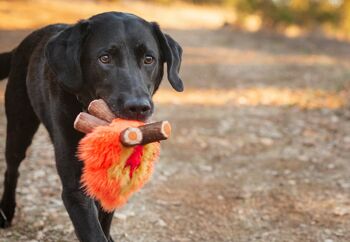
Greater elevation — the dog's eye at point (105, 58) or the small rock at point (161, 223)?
the dog's eye at point (105, 58)

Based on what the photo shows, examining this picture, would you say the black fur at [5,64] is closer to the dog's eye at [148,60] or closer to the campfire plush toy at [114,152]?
the dog's eye at [148,60]

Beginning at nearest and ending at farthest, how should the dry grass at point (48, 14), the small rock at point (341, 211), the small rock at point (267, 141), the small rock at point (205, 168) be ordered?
the small rock at point (341, 211) < the small rock at point (205, 168) < the small rock at point (267, 141) < the dry grass at point (48, 14)

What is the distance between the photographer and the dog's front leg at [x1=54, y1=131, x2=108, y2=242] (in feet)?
10.4

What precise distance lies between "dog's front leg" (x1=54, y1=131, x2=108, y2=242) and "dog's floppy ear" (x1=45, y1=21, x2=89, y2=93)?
0.31 meters

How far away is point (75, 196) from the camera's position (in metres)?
3.23

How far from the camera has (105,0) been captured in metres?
23.4

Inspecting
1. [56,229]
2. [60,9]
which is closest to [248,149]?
[56,229]

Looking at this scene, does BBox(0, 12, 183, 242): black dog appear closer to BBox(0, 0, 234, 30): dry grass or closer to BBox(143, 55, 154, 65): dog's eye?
BBox(143, 55, 154, 65): dog's eye

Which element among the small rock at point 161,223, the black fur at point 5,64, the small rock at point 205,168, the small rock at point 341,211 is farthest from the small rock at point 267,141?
the black fur at point 5,64

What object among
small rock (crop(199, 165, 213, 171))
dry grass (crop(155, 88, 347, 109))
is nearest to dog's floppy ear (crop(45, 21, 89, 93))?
small rock (crop(199, 165, 213, 171))

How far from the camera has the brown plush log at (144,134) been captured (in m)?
2.79

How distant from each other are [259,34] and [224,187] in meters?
12.3

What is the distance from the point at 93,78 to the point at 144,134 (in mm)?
683

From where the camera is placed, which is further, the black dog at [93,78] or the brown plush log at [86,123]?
the black dog at [93,78]
